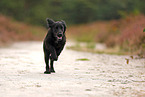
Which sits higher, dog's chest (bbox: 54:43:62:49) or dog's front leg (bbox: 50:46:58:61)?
dog's chest (bbox: 54:43:62:49)

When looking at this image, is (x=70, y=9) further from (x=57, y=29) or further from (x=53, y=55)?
(x=53, y=55)

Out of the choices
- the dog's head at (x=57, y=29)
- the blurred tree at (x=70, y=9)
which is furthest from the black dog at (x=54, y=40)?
the blurred tree at (x=70, y=9)

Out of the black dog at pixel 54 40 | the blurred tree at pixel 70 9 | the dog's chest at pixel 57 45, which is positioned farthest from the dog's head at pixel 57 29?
the blurred tree at pixel 70 9

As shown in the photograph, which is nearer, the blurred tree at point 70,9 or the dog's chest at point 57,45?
the dog's chest at point 57,45

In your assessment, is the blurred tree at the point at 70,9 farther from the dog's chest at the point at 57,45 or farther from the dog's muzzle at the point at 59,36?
the dog's muzzle at the point at 59,36

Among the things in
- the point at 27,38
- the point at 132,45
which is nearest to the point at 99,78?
the point at 132,45

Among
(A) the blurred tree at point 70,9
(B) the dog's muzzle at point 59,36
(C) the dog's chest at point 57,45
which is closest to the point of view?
(B) the dog's muzzle at point 59,36

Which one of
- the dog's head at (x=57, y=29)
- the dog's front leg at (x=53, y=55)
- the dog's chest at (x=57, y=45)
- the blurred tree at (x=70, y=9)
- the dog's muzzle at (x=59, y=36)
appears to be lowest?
the dog's front leg at (x=53, y=55)

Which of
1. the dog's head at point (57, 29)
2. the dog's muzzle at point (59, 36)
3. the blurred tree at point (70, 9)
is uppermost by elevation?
the blurred tree at point (70, 9)

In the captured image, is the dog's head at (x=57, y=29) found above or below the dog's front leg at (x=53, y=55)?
above

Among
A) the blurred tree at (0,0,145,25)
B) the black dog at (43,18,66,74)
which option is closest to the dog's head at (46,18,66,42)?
the black dog at (43,18,66,74)

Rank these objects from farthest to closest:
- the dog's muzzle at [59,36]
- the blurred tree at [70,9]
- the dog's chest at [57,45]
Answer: the blurred tree at [70,9] → the dog's chest at [57,45] → the dog's muzzle at [59,36]

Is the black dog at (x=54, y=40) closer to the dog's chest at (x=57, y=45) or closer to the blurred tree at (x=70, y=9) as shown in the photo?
the dog's chest at (x=57, y=45)

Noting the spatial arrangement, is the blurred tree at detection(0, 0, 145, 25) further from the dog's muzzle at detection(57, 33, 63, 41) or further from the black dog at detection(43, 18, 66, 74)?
the dog's muzzle at detection(57, 33, 63, 41)
